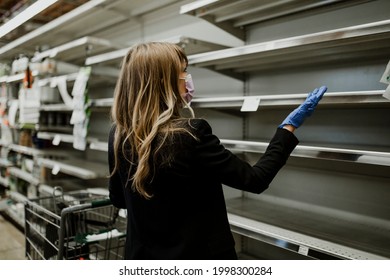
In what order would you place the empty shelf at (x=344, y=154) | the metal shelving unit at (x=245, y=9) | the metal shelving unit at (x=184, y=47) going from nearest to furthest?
the empty shelf at (x=344, y=154), the metal shelving unit at (x=245, y=9), the metal shelving unit at (x=184, y=47)

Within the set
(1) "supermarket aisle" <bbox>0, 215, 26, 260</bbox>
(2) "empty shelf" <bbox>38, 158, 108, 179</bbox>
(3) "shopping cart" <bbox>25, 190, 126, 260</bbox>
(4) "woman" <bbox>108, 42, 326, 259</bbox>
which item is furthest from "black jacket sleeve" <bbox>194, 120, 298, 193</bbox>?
(1) "supermarket aisle" <bbox>0, 215, 26, 260</bbox>

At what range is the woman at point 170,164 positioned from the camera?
1.14 metres

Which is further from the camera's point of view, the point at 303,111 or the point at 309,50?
the point at 309,50

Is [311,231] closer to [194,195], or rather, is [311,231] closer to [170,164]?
[194,195]

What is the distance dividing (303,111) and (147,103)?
60 cm

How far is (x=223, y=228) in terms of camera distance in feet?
4.17

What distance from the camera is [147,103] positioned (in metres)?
1.17

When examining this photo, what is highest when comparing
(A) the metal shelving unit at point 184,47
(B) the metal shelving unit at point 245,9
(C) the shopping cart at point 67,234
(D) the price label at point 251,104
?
(B) the metal shelving unit at point 245,9

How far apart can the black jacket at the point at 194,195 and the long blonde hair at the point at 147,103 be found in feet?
0.18

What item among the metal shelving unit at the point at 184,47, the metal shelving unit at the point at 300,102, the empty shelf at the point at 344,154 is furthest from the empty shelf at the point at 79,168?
the empty shelf at the point at 344,154

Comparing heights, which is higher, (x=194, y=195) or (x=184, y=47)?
(x=184, y=47)

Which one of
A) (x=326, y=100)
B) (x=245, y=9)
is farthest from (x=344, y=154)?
(x=245, y=9)

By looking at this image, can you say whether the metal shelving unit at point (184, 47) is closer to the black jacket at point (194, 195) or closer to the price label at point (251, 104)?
the price label at point (251, 104)
